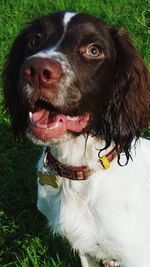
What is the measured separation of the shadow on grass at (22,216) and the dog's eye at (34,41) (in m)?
1.30

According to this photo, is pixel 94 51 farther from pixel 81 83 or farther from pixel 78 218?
pixel 78 218

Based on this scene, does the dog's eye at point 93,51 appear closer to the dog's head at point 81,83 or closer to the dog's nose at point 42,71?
the dog's head at point 81,83

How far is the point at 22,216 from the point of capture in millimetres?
4344

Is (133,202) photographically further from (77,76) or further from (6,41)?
(6,41)

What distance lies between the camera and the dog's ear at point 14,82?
3.49 m

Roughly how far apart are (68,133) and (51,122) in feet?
0.32

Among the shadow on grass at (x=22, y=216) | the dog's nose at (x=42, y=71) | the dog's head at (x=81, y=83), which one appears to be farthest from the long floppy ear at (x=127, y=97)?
the shadow on grass at (x=22, y=216)

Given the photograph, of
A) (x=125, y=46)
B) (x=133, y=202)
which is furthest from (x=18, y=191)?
(x=125, y=46)

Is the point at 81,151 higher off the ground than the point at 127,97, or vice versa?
the point at 127,97

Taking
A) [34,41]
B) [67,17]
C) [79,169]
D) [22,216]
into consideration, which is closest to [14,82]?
[34,41]

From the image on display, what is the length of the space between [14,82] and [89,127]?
56cm

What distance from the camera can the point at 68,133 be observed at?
3088 mm

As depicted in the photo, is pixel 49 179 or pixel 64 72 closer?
pixel 64 72

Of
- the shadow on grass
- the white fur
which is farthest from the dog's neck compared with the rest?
the shadow on grass
